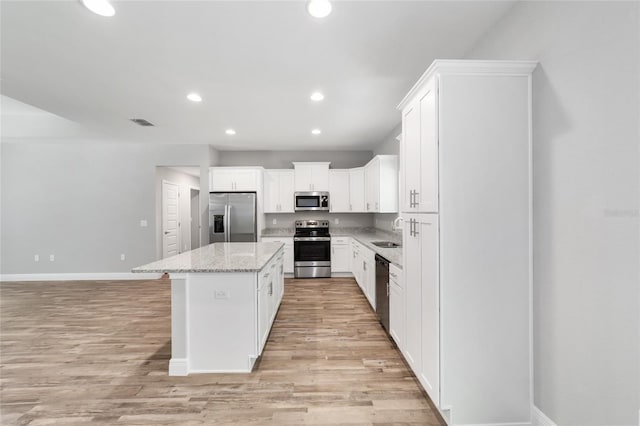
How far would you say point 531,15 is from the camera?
1648mm

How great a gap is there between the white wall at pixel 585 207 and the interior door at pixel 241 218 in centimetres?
469

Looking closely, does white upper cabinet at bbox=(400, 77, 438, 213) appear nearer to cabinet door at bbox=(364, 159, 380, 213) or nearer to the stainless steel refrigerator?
cabinet door at bbox=(364, 159, 380, 213)

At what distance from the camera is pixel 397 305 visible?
2.54 metres

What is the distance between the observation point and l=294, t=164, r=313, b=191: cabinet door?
19.3 ft

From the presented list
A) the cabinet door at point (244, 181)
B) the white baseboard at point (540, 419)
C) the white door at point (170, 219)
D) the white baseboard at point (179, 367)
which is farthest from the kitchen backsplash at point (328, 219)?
the white baseboard at point (540, 419)

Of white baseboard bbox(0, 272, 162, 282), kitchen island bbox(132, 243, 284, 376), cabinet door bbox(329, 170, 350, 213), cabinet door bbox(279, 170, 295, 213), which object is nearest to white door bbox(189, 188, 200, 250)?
white baseboard bbox(0, 272, 162, 282)

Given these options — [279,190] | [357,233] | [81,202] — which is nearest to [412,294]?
[357,233]

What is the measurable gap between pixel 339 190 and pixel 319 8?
4218mm

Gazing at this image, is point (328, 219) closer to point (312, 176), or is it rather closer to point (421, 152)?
point (312, 176)

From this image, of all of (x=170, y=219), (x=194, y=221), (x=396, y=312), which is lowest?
(x=396, y=312)

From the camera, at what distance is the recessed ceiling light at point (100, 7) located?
1775mm

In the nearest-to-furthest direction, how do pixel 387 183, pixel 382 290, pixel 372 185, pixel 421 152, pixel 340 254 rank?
pixel 421 152 → pixel 382 290 → pixel 387 183 → pixel 372 185 → pixel 340 254

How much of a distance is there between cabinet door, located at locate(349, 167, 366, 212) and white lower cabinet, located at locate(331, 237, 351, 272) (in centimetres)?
76

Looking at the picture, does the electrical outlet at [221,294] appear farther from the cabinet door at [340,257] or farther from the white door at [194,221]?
the white door at [194,221]
